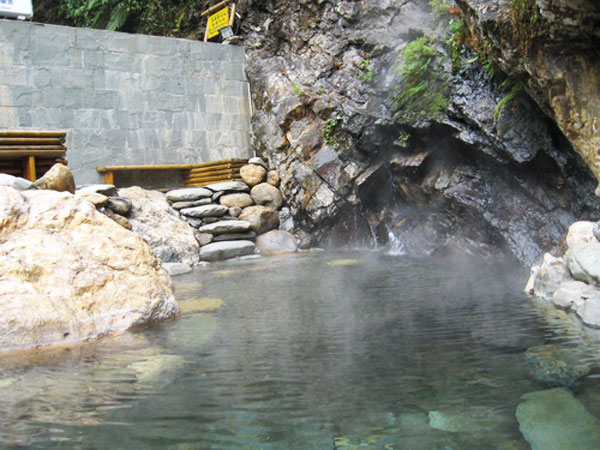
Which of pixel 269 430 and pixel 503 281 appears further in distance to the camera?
pixel 503 281

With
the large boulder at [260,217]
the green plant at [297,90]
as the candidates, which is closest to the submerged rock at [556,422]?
the large boulder at [260,217]

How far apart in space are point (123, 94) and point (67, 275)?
341 inches

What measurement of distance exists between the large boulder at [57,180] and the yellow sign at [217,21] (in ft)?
22.3

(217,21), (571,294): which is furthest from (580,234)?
(217,21)

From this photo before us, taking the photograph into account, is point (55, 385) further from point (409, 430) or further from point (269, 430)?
point (409, 430)

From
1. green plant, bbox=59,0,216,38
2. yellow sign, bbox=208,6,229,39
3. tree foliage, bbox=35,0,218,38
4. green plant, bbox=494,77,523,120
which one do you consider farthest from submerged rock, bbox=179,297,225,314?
green plant, bbox=59,0,216,38

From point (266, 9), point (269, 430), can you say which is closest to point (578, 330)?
point (269, 430)

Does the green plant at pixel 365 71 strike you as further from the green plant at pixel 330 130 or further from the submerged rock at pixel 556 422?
the submerged rock at pixel 556 422

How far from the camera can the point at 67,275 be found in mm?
4641

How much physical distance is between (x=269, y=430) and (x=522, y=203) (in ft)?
21.8

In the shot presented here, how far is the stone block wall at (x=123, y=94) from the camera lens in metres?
11.3

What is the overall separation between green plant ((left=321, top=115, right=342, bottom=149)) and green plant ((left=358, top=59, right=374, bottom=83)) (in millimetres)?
932

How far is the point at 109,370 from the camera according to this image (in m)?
3.53

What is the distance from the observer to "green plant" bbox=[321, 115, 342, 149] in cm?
1129
